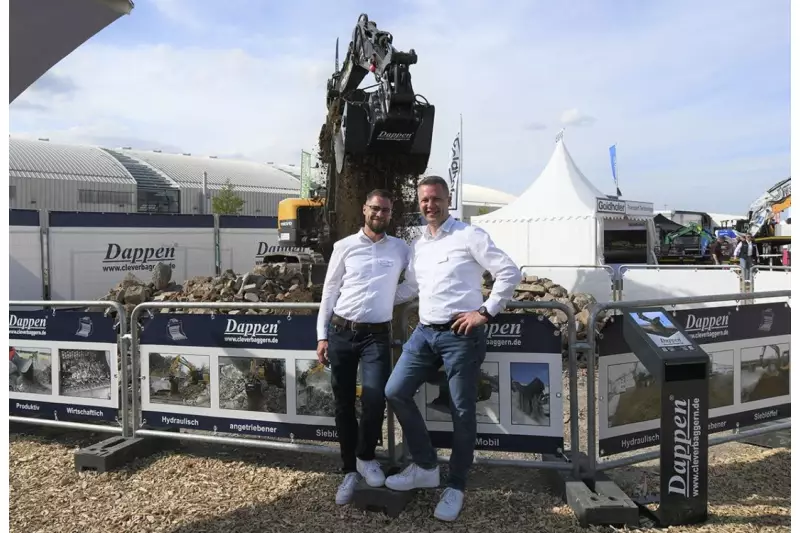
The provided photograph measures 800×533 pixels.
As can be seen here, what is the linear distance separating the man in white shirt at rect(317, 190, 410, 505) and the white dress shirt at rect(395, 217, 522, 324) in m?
0.29

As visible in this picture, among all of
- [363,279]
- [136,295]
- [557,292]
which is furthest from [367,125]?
[136,295]

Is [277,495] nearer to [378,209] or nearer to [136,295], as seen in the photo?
[378,209]

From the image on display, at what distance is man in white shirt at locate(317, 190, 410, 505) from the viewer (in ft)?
13.4

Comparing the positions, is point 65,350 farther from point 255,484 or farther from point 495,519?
point 495,519

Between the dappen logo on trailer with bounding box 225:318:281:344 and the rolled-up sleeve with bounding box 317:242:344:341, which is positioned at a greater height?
the rolled-up sleeve with bounding box 317:242:344:341

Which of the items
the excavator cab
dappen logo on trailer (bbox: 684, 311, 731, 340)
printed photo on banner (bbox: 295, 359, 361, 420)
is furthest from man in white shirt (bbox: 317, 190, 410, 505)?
the excavator cab

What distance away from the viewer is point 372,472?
4.22 meters

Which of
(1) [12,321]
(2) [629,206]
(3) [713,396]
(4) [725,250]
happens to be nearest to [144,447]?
(1) [12,321]

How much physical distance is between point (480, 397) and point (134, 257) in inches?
599

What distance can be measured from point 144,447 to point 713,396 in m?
4.74

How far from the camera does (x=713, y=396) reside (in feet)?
15.7

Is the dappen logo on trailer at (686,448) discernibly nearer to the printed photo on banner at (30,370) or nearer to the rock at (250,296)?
the printed photo on banner at (30,370)

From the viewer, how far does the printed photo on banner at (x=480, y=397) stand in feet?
14.6

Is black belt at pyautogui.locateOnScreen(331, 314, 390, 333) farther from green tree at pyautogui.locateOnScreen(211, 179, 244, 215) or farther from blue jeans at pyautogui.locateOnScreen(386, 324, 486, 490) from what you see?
green tree at pyautogui.locateOnScreen(211, 179, 244, 215)
